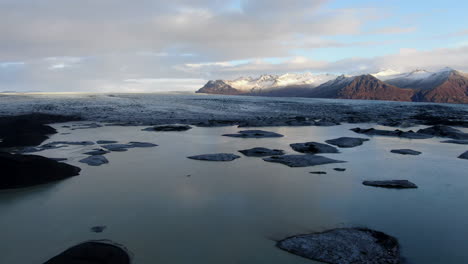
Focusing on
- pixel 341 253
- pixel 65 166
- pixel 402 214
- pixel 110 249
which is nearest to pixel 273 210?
pixel 341 253

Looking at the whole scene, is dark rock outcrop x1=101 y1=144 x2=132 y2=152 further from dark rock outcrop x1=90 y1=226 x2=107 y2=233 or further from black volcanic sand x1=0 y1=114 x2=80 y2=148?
dark rock outcrop x1=90 y1=226 x2=107 y2=233

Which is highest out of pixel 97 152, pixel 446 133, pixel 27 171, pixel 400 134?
pixel 27 171

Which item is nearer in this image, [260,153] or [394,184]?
[394,184]

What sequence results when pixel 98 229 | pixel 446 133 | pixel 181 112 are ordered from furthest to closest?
pixel 181 112 < pixel 446 133 < pixel 98 229

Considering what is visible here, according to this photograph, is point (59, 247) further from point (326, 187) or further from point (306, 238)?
point (326, 187)

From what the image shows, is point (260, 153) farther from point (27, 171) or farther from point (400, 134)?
point (400, 134)

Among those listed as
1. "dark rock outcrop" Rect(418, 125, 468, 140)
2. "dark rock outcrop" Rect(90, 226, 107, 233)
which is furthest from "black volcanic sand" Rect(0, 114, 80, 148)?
"dark rock outcrop" Rect(418, 125, 468, 140)

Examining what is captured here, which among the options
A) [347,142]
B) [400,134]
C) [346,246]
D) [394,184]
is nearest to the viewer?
[346,246]

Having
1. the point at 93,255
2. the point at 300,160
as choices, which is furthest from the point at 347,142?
the point at 93,255
